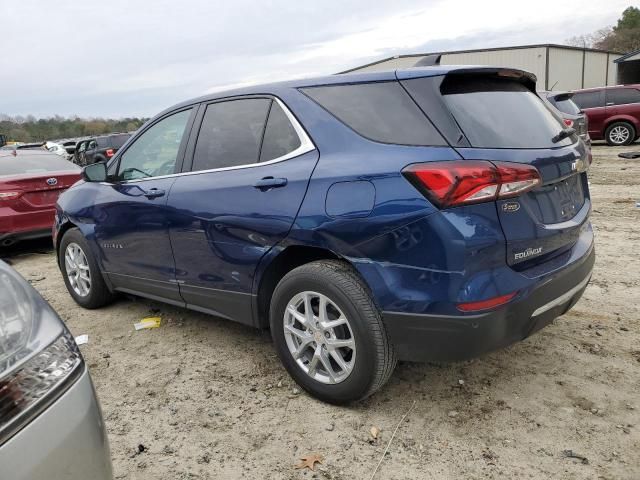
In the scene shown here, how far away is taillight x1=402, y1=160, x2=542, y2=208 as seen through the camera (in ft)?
7.79

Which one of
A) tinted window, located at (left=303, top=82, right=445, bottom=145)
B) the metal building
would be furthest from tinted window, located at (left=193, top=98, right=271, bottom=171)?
the metal building

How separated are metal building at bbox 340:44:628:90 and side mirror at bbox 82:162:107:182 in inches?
1099

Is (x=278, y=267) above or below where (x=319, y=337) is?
above

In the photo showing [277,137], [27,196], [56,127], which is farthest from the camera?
[56,127]

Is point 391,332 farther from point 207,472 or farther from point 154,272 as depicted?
point 154,272

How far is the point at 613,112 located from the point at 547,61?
776 inches

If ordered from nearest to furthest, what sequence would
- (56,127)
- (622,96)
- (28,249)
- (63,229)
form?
1. (63,229)
2. (28,249)
3. (622,96)
4. (56,127)

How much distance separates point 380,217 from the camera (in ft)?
8.28

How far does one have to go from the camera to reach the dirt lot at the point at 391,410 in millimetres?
2484

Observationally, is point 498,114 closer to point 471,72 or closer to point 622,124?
point 471,72

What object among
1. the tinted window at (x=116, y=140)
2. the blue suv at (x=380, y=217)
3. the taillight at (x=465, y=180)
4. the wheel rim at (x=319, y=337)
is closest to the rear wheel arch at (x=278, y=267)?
the blue suv at (x=380, y=217)

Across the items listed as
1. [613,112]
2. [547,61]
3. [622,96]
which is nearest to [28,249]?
[613,112]

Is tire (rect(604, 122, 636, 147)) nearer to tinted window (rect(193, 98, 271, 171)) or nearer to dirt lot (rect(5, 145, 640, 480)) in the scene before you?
dirt lot (rect(5, 145, 640, 480))

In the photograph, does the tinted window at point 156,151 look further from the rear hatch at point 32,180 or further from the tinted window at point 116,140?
the tinted window at point 116,140
